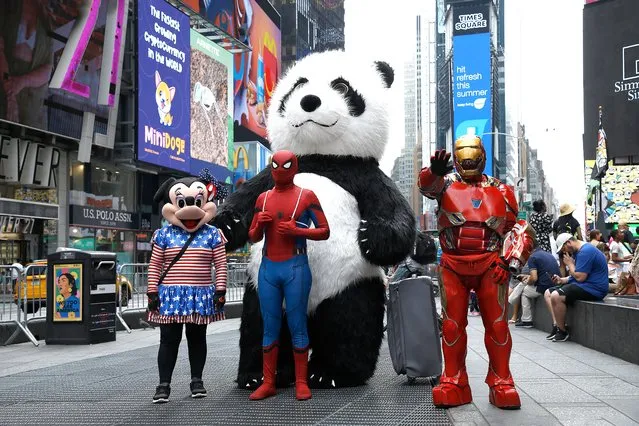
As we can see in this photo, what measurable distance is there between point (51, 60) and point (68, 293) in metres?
16.7

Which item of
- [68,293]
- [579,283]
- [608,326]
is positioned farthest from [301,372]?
[68,293]

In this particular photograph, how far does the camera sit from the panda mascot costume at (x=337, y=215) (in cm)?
573

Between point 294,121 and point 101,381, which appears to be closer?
point 294,121

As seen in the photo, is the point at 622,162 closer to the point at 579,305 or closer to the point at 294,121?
the point at 579,305

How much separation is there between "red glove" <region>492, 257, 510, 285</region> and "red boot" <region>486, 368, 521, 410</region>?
64 centimetres

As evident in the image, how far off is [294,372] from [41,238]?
21.9 m

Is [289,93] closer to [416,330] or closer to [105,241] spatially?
[416,330]

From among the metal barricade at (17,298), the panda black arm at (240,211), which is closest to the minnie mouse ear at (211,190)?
the panda black arm at (240,211)

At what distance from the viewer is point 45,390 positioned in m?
6.22

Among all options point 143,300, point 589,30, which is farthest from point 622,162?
point 143,300

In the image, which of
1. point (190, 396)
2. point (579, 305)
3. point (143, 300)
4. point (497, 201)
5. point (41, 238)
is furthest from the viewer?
point (41, 238)

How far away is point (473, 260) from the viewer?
5.13 metres

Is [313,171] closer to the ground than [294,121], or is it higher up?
closer to the ground

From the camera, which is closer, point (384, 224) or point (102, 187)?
point (384, 224)
